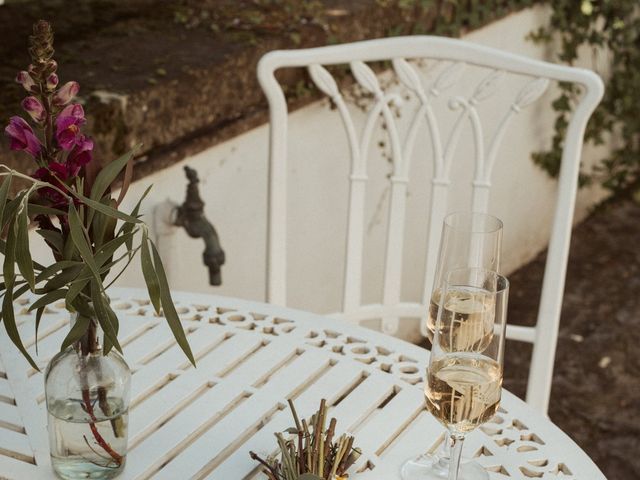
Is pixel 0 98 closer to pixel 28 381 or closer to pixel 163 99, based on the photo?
pixel 163 99

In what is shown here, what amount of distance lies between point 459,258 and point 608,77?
2.82 m

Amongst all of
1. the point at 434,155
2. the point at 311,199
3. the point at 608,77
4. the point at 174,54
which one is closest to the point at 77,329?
the point at 434,155

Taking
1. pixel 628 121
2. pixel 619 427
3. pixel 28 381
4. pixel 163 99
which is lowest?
pixel 619 427

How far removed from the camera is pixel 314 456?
1.08 meters

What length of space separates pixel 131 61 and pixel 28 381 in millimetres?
1038

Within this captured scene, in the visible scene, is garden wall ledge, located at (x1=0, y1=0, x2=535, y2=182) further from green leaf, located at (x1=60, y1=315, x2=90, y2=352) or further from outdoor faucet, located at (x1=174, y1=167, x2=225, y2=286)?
green leaf, located at (x1=60, y1=315, x2=90, y2=352)

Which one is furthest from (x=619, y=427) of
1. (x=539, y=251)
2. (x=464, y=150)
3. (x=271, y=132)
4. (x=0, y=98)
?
(x=0, y=98)

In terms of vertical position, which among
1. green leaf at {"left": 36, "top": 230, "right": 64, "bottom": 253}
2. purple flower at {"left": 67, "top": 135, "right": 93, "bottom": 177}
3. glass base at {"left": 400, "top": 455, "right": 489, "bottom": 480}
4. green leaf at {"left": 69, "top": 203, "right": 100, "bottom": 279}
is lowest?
glass base at {"left": 400, "top": 455, "right": 489, "bottom": 480}

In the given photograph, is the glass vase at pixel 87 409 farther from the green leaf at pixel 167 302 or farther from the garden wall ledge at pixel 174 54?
the garden wall ledge at pixel 174 54

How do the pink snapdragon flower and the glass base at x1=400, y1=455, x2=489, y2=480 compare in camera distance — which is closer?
the pink snapdragon flower

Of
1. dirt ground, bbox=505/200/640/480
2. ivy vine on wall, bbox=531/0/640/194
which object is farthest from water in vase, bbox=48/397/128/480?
ivy vine on wall, bbox=531/0/640/194

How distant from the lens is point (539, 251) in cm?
385

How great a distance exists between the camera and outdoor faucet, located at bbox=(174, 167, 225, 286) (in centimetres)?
205

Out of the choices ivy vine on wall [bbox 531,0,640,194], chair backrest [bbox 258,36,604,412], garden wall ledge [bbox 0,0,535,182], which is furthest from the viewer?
ivy vine on wall [bbox 531,0,640,194]
